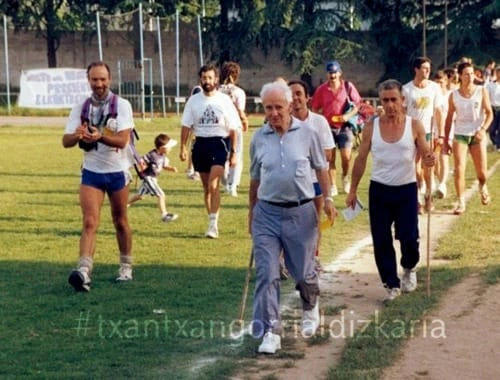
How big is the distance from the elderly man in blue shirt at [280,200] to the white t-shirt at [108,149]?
2229 mm

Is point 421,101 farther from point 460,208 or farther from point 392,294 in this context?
point 392,294

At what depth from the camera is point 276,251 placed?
823 centimetres

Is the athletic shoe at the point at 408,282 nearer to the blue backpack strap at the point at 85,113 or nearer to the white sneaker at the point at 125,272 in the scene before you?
the white sneaker at the point at 125,272

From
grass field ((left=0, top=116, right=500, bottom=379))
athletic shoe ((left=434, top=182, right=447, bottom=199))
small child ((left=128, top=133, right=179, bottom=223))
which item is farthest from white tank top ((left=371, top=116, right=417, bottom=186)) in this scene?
athletic shoe ((left=434, top=182, right=447, bottom=199))

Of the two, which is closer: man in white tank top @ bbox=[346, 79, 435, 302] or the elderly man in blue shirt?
the elderly man in blue shirt

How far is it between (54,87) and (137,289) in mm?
28852

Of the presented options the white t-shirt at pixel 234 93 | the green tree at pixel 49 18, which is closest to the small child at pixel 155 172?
the white t-shirt at pixel 234 93

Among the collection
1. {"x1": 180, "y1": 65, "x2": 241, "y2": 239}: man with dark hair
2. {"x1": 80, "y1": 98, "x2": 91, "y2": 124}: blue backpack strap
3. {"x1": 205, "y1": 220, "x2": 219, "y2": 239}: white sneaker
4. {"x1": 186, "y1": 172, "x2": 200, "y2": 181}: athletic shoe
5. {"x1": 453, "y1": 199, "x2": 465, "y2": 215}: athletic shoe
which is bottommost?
{"x1": 186, "y1": 172, "x2": 200, "y2": 181}: athletic shoe

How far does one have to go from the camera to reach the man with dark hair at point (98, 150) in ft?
33.6

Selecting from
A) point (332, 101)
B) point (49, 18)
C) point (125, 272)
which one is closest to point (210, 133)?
point (125, 272)

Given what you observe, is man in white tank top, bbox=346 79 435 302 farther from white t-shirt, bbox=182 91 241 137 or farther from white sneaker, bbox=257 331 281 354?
white t-shirt, bbox=182 91 241 137

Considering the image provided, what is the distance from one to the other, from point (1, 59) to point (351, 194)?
43308mm

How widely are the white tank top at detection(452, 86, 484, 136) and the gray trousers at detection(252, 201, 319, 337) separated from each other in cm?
733

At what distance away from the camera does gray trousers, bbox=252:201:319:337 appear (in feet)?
26.6
